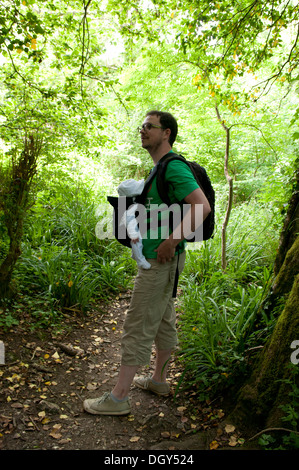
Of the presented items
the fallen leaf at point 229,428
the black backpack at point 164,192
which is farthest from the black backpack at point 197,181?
the fallen leaf at point 229,428

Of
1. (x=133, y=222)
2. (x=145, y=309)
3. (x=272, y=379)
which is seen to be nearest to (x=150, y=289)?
(x=145, y=309)

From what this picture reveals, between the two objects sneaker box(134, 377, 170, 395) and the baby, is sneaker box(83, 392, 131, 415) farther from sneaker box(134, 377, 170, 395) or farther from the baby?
the baby

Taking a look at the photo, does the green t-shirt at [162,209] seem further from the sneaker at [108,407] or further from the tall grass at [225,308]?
the sneaker at [108,407]

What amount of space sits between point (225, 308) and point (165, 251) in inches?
56.3

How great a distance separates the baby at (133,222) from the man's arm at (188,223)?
15cm

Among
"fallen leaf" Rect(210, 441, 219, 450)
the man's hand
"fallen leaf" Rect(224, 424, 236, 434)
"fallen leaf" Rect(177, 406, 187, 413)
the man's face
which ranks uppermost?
the man's face

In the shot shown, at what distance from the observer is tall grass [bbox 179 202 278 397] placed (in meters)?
2.46

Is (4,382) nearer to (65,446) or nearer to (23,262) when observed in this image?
(65,446)

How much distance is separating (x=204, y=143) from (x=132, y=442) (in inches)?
363

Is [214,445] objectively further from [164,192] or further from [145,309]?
[164,192]

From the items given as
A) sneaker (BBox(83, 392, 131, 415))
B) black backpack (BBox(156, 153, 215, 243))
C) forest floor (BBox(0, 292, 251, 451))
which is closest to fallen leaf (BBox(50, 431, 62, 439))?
forest floor (BBox(0, 292, 251, 451))

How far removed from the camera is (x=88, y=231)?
5371 mm

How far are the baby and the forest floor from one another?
3.89 feet
